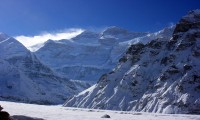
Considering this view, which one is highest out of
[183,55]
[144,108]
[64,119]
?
[183,55]

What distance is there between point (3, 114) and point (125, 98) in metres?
170

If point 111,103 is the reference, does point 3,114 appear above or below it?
above

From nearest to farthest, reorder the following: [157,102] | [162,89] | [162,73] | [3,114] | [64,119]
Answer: [3,114] → [64,119] → [157,102] → [162,89] → [162,73]

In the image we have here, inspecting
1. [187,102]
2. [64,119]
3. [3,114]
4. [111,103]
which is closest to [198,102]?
[187,102]

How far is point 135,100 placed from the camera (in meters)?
189

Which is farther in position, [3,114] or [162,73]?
[162,73]

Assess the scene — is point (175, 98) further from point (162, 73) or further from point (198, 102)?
point (162, 73)

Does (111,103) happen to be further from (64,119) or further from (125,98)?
(64,119)

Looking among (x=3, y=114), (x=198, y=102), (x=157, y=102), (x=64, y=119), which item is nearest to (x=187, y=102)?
(x=198, y=102)

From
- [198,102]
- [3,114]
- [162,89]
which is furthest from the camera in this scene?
[162,89]

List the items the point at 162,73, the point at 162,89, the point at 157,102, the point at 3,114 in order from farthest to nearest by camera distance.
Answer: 1. the point at 162,73
2. the point at 162,89
3. the point at 157,102
4. the point at 3,114

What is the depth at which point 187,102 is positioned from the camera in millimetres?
161750

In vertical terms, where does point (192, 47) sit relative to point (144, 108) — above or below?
above

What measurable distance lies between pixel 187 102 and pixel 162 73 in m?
37.2
